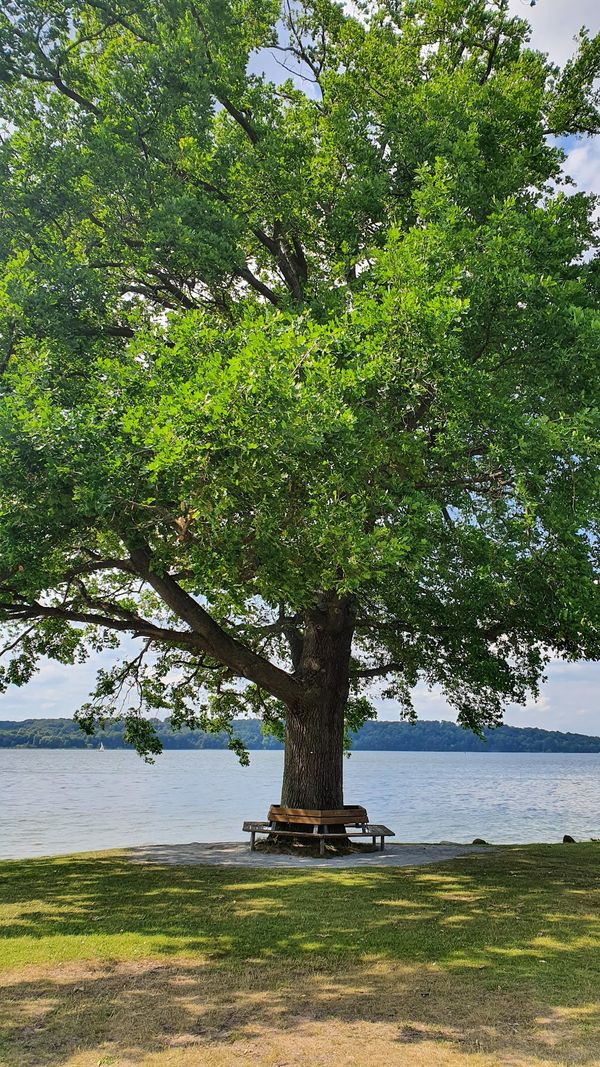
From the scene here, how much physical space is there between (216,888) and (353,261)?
1029 cm

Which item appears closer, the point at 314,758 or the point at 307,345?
the point at 307,345

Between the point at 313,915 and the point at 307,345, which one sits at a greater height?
the point at 307,345

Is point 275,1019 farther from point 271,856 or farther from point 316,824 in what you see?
point 316,824

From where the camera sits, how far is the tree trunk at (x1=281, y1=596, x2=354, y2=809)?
52.5 feet

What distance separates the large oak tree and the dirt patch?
4.25 metres

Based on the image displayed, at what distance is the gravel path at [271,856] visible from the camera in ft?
46.2

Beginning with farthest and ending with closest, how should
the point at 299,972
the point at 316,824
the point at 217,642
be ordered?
1. the point at 316,824
2. the point at 217,642
3. the point at 299,972

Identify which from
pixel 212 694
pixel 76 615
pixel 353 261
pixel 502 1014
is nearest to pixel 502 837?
pixel 212 694

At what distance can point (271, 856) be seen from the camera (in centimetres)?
1479

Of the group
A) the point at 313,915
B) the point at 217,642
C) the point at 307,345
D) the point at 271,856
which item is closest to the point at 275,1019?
the point at 313,915

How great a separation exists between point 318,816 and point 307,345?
9270 mm

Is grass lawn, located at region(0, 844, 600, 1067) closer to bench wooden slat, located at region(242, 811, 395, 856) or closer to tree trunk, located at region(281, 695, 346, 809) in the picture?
bench wooden slat, located at region(242, 811, 395, 856)

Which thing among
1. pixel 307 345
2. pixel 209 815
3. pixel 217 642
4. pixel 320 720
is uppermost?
pixel 307 345

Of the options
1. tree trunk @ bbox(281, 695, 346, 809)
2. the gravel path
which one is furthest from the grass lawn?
tree trunk @ bbox(281, 695, 346, 809)
